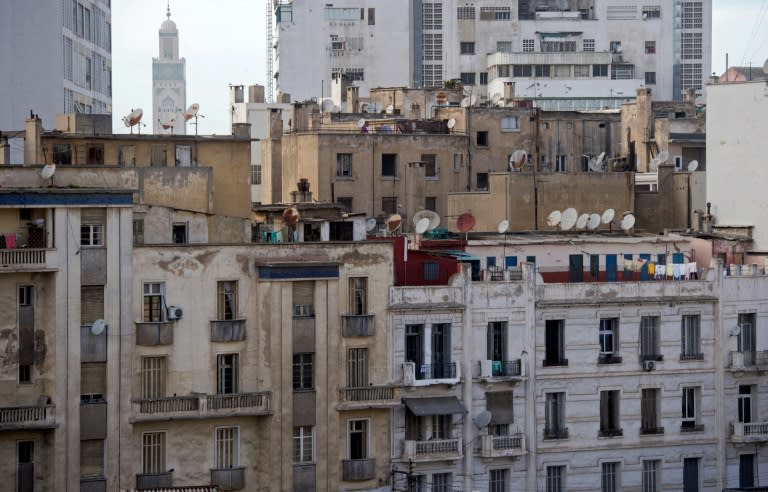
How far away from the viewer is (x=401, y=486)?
62906 mm

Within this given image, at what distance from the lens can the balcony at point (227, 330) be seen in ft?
199

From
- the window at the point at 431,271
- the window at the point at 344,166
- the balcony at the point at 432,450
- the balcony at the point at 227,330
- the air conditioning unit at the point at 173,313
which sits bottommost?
the balcony at the point at 432,450

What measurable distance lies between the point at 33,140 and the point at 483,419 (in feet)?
54.1

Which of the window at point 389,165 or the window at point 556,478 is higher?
the window at point 389,165

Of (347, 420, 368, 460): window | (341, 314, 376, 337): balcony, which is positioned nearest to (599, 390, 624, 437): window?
Answer: (347, 420, 368, 460): window

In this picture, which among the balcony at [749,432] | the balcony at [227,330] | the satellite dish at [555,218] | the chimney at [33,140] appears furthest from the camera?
the satellite dish at [555,218]

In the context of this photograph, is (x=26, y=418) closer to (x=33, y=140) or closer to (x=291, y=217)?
(x=291, y=217)

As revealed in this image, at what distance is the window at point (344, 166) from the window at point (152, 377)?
84.1 ft

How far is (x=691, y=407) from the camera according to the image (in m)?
67.2

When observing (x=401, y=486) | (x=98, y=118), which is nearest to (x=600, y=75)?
(x=98, y=118)

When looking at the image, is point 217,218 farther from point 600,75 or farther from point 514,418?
point 600,75

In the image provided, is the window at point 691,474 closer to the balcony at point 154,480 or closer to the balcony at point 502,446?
the balcony at point 502,446

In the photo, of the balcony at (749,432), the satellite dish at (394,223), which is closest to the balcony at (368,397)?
the satellite dish at (394,223)

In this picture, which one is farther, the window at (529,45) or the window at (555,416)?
the window at (529,45)
